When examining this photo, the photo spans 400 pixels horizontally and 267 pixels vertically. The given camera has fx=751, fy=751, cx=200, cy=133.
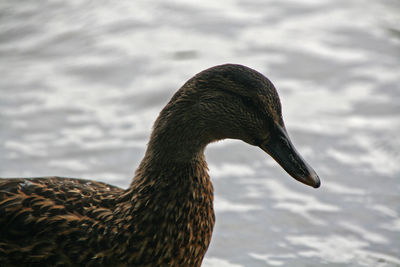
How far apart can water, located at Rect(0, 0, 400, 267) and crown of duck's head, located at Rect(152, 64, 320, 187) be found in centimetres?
174

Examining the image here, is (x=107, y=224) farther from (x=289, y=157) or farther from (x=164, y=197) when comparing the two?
(x=289, y=157)

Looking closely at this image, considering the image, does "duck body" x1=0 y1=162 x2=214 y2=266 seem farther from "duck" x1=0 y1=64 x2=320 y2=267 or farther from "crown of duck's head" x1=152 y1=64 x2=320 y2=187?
"crown of duck's head" x1=152 y1=64 x2=320 y2=187

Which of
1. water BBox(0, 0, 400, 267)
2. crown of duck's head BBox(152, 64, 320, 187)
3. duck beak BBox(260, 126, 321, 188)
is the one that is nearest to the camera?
crown of duck's head BBox(152, 64, 320, 187)

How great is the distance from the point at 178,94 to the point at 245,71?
0.47 m

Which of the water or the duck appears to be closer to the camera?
the duck

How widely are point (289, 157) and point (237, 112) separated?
423mm

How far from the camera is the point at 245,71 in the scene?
14.7 ft

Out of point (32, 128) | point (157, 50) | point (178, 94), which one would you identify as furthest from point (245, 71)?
point (157, 50)

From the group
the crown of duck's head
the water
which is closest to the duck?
the crown of duck's head

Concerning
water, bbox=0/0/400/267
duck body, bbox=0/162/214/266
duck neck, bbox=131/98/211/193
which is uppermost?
water, bbox=0/0/400/267

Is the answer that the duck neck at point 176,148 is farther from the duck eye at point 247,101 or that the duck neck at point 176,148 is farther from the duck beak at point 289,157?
the duck beak at point 289,157

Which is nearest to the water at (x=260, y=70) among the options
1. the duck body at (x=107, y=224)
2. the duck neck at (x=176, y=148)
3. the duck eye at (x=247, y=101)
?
the duck body at (x=107, y=224)

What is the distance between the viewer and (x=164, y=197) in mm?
4730

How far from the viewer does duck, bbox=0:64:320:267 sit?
15.0ft
